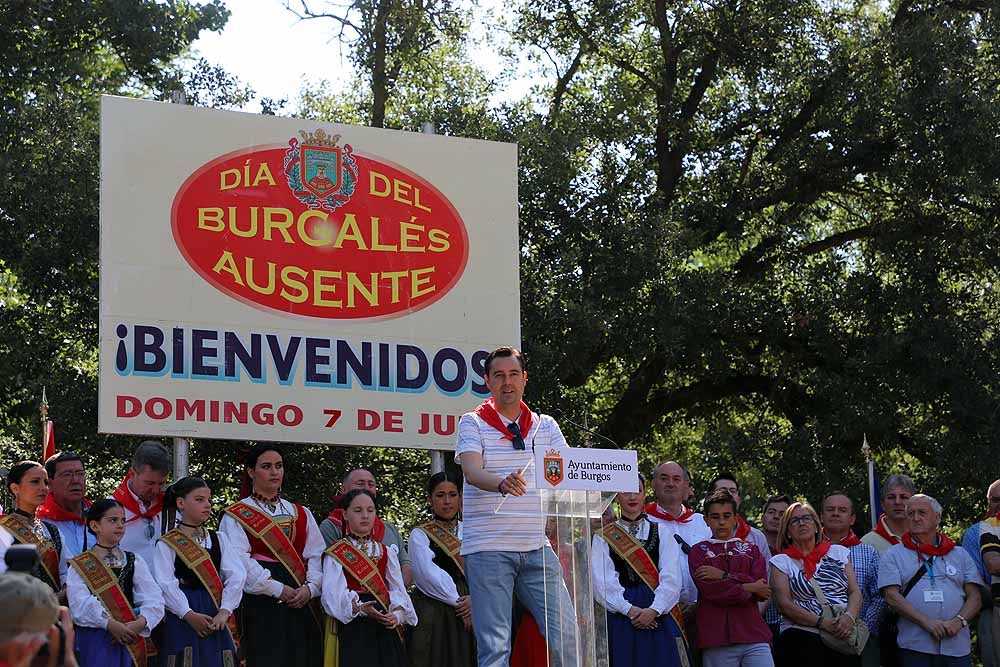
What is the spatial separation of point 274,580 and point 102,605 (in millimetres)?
1056

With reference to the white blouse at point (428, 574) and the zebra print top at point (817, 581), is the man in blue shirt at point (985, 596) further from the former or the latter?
the white blouse at point (428, 574)

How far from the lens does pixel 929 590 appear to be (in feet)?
29.5

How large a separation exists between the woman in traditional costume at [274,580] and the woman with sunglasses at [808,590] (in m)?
2.60

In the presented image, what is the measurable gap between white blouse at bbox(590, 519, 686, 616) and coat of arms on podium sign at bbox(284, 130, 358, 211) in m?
3.12

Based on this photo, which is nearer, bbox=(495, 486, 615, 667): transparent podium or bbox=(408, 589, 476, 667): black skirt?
bbox=(495, 486, 615, 667): transparent podium

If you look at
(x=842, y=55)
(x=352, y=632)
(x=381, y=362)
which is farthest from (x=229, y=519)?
(x=842, y=55)

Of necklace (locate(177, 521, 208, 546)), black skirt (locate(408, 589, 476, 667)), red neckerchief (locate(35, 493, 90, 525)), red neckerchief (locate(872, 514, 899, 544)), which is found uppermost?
red neckerchief (locate(35, 493, 90, 525))

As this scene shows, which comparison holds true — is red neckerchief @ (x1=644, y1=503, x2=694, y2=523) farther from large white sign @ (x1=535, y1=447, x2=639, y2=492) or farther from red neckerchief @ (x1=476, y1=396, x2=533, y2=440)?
large white sign @ (x1=535, y1=447, x2=639, y2=492)

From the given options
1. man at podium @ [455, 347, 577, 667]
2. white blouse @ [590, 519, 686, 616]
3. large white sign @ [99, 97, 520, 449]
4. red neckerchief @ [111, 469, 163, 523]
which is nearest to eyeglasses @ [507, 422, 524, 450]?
man at podium @ [455, 347, 577, 667]

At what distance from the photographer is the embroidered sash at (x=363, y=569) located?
842 cm

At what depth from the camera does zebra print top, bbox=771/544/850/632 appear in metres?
8.84

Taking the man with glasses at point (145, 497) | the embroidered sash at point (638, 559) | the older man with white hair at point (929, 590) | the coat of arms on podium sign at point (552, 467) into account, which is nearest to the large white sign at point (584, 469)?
the coat of arms on podium sign at point (552, 467)

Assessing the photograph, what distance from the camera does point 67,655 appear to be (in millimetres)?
4457

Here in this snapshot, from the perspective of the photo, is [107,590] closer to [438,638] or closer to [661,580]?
[438,638]
